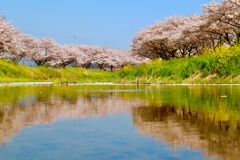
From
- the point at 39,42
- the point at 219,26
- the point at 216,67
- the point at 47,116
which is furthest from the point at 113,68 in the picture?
the point at 47,116

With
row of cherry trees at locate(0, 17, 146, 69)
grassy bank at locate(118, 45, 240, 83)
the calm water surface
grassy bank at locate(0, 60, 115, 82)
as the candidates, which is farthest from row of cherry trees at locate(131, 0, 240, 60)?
the calm water surface

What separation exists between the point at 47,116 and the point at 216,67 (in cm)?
2536

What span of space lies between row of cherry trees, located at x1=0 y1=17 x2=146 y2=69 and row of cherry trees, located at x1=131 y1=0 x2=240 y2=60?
51.2ft

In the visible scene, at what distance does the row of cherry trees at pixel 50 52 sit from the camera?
55.8 metres

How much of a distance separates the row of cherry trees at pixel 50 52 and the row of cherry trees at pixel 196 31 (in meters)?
15.6

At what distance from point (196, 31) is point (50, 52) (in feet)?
170

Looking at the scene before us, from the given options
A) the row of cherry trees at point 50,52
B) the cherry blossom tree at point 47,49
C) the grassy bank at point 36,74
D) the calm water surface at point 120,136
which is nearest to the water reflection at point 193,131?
the calm water surface at point 120,136

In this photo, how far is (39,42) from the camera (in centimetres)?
8931

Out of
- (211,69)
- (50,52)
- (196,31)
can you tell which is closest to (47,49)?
(50,52)

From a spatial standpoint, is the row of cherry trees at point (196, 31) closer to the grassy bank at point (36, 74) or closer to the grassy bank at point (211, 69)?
the grassy bank at point (211, 69)

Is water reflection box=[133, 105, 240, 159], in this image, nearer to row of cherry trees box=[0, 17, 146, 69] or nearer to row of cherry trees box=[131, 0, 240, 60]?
row of cherry trees box=[131, 0, 240, 60]

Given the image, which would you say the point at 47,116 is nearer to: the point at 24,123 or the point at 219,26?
the point at 24,123

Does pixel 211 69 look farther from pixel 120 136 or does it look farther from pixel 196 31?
pixel 120 136

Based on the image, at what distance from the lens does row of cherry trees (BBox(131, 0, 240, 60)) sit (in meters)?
39.4
